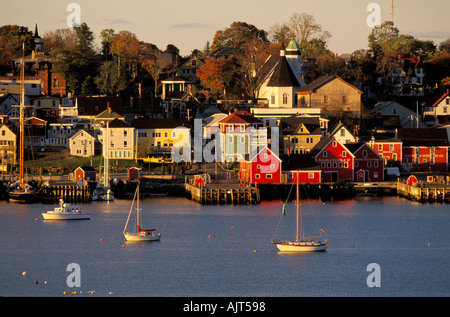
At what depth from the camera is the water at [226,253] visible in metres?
57.3

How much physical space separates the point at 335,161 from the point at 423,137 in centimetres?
1275

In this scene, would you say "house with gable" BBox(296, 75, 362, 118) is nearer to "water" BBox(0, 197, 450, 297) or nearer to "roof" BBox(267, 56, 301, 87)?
"roof" BBox(267, 56, 301, 87)

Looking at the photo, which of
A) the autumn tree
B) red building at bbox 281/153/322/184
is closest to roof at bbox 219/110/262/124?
red building at bbox 281/153/322/184

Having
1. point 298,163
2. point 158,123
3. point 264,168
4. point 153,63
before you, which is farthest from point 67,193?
point 153,63

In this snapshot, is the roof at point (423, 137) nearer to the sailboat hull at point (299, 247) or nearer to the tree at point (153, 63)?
the tree at point (153, 63)

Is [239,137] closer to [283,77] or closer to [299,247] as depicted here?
[283,77]

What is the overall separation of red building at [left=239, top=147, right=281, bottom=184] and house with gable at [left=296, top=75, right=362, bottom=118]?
25.9m

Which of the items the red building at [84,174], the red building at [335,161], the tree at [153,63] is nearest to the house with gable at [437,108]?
the red building at [335,161]

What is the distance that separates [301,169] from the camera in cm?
9388

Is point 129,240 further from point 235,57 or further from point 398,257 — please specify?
point 235,57

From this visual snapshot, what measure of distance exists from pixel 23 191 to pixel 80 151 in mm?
16007

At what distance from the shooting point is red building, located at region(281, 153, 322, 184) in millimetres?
93375
